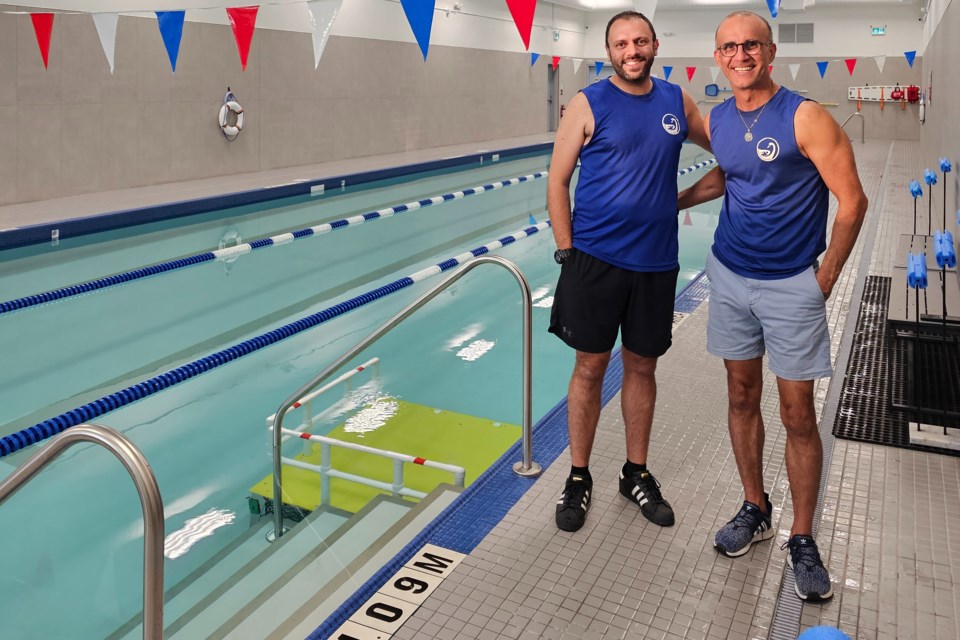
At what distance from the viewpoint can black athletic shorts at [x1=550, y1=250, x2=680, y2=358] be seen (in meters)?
2.45

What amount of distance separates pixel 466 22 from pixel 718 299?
1621 centimetres

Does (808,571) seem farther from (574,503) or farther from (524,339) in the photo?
(524,339)

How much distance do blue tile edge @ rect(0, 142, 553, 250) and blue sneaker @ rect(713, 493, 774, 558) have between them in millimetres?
6617

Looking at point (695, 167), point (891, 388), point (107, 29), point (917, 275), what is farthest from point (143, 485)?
point (695, 167)

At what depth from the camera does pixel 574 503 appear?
254 cm

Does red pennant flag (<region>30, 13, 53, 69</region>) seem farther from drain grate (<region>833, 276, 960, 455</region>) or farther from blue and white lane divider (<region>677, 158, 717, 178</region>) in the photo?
blue and white lane divider (<region>677, 158, 717, 178</region>)

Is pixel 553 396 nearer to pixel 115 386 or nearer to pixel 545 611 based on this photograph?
pixel 115 386

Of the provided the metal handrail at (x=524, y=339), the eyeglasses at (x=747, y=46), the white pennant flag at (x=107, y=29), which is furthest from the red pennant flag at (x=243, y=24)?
the eyeglasses at (x=747, y=46)

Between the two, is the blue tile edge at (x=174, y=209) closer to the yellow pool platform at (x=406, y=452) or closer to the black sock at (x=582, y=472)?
the yellow pool platform at (x=406, y=452)

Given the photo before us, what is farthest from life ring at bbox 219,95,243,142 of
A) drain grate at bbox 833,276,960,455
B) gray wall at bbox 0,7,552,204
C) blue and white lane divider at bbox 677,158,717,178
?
drain grate at bbox 833,276,960,455

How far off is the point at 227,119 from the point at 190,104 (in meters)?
0.63

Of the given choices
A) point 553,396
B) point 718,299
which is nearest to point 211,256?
point 553,396

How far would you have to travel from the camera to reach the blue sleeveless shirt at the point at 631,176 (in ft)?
7.71

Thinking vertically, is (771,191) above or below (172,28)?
below
